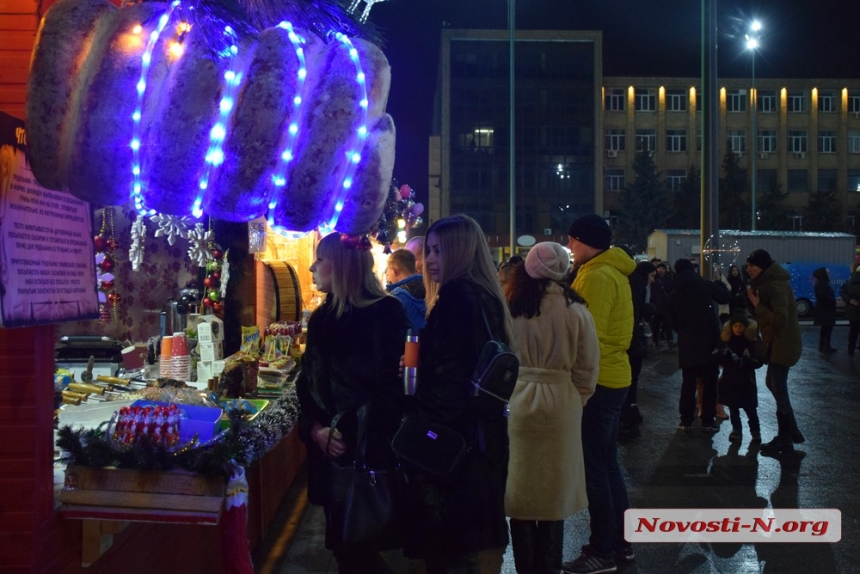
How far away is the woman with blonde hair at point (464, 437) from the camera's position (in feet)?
10.1

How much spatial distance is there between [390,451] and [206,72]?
174 centimetres

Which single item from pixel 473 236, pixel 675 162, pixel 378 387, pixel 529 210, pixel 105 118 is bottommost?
pixel 378 387

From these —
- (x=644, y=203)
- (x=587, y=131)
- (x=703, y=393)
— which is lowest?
(x=703, y=393)

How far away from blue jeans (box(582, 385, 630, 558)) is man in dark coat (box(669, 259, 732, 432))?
3.76 meters

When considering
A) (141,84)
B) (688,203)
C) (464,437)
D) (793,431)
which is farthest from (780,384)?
(688,203)

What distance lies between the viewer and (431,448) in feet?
9.88

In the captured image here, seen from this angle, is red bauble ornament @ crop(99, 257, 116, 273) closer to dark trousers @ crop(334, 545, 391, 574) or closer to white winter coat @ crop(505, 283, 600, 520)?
white winter coat @ crop(505, 283, 600, 520)

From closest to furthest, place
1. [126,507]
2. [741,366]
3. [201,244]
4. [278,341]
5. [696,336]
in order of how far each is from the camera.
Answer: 1. [126,507]
2. [201,244]
3. [278,341]
4. [741,366]
5. [696,336]

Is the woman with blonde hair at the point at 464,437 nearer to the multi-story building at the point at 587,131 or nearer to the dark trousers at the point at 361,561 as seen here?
the dark trousers at the point at 361,561

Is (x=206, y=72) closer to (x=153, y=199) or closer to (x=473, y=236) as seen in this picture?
(x=153, y=199)

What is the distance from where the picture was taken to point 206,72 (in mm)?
2439

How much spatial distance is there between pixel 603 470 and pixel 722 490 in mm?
2405

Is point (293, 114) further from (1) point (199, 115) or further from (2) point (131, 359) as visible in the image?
(2) point (131, 359)

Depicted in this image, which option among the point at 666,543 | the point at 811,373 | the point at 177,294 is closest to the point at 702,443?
the point at 666,543
